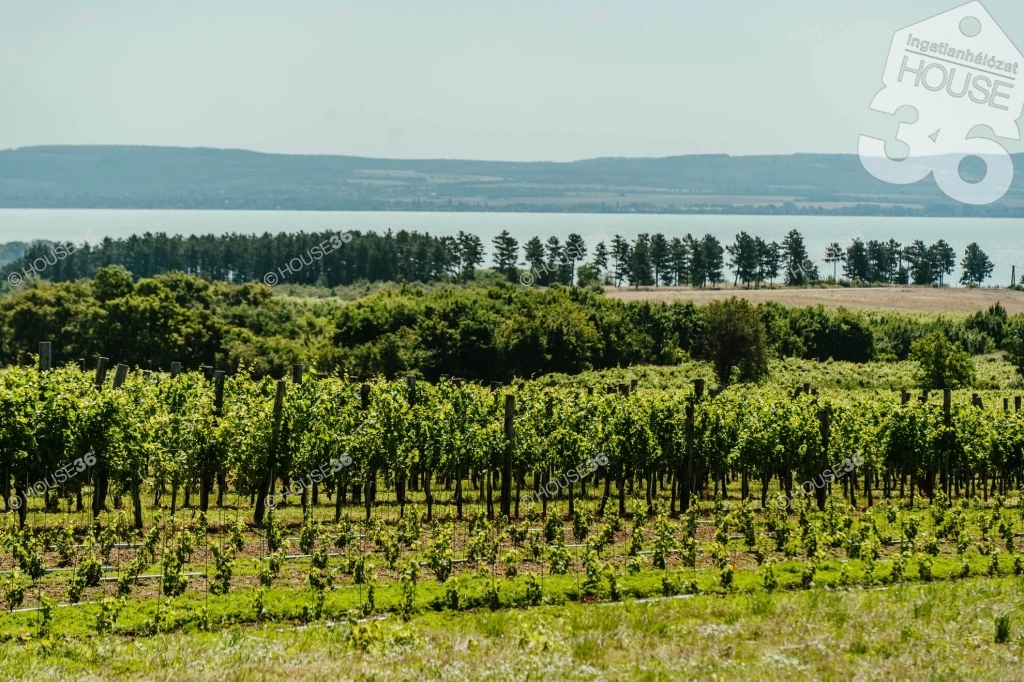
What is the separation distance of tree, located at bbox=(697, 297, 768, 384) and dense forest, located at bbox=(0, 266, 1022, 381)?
0.33ft

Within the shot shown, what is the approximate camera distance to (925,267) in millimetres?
171875

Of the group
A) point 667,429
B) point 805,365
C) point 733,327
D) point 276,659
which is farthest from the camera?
point 805,365

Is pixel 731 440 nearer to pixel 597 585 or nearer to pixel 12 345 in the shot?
pixel 597 585

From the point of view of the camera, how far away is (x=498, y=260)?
574ft

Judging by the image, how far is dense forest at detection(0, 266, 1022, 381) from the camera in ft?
250

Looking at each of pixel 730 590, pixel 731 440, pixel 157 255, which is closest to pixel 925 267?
pixel 157 255

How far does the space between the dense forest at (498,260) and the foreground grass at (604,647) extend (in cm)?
14361

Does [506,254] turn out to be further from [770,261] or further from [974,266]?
[974,266]

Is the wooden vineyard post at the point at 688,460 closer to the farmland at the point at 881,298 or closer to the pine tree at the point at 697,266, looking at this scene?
the farmland at the point at 881,298

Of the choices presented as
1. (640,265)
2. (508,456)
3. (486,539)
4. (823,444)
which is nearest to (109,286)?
(508,456)

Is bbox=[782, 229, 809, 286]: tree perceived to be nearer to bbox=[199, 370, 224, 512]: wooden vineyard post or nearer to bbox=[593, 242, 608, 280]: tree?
bbox=[593, 242, 608, 280]: tree

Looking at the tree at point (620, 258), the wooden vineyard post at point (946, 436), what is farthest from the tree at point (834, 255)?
the wooden vineyard post at point (946, 436)

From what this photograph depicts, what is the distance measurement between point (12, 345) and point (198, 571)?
233 feet

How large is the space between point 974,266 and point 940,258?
1046 cm
